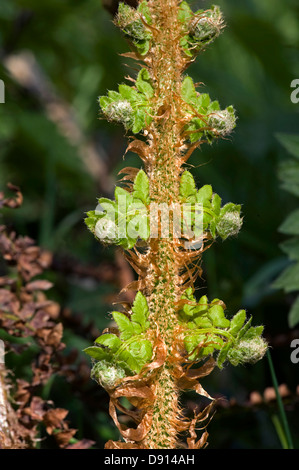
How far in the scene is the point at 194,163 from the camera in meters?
1.84

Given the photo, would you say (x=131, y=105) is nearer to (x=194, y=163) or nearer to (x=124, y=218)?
(x=124, y=218)

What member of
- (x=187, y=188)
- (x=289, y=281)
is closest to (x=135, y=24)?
(x=187, y=188)

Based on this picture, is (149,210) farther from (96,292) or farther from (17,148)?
(17,148)

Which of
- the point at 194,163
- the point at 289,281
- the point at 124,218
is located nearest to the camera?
the point at 124,218

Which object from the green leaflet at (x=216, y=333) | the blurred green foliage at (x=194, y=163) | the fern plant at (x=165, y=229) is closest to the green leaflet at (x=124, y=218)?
the fern plant at (x=165, y=229)

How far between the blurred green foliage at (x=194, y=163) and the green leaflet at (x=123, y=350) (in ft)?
1.27

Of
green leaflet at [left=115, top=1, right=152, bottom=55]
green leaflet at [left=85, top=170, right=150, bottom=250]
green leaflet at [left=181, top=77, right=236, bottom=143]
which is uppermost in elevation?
green leaflet at [left=115, top=1, right=152, bottom=55]

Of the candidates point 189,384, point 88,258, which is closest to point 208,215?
point 189,384

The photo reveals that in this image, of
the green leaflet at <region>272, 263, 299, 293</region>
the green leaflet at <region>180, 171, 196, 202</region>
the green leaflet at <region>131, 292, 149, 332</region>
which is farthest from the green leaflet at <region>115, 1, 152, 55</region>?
the green leaflet at <region>272, 263, 299, 293</region>

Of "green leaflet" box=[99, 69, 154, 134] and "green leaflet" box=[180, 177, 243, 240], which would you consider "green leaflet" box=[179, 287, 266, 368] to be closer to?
"green leaflet" box=[180, 177, 243, 240]

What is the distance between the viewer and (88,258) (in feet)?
6.55

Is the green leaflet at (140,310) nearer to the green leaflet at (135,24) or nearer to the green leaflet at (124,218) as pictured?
the green leaflet at (124,218)

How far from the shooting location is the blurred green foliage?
1.39m

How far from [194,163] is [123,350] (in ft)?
4.14
